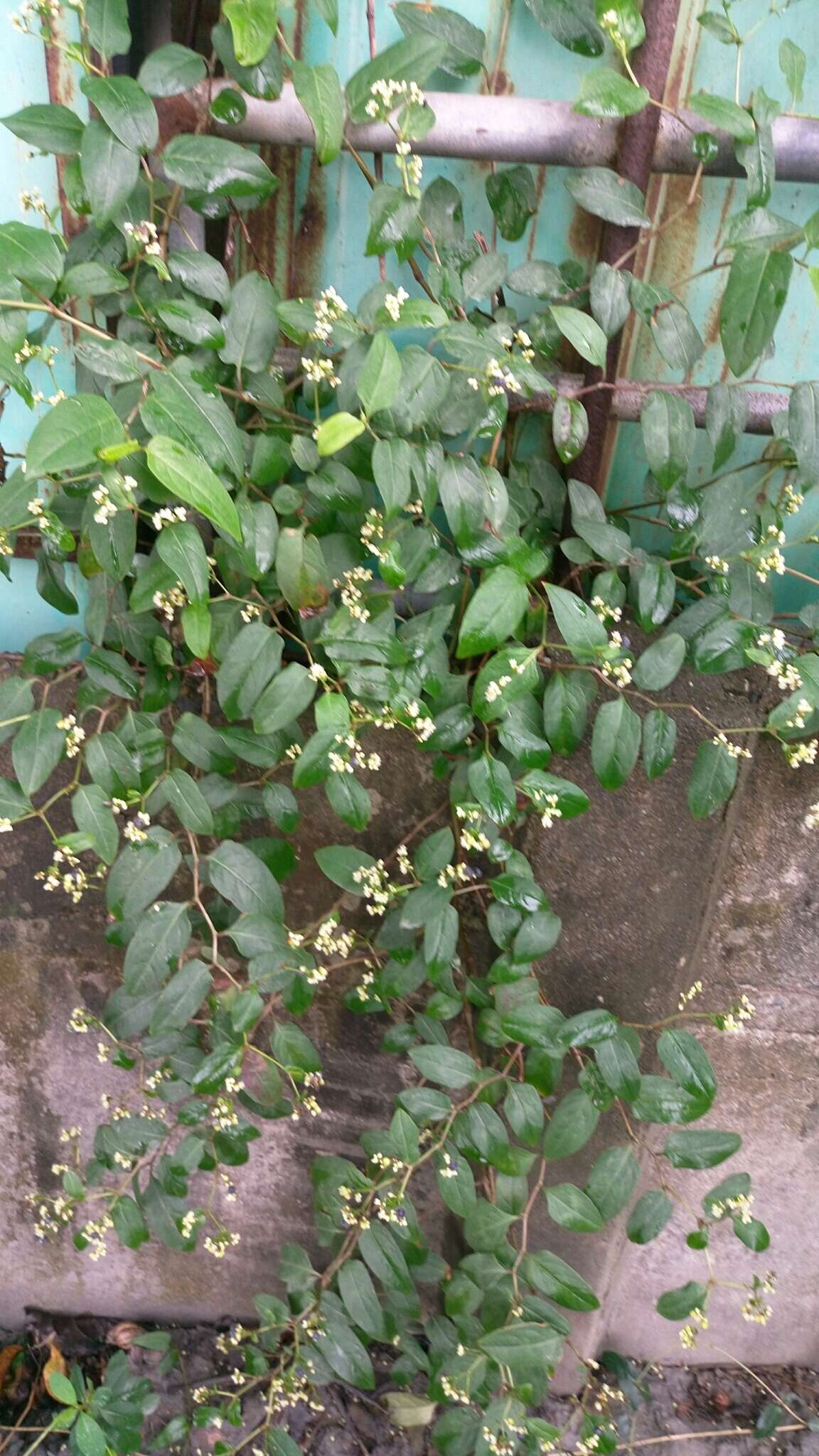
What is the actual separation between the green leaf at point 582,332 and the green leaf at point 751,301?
12cm

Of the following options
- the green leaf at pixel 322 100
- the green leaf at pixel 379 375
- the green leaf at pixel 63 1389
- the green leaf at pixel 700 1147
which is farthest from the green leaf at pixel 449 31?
the green leaf at pixel 63 1389

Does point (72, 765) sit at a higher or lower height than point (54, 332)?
lower

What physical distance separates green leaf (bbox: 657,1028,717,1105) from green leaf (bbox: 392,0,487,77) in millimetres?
1127

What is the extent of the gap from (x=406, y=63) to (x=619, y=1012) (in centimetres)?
122

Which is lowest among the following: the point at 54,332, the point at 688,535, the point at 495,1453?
the point at 495,1453

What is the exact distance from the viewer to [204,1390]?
1.45 meters

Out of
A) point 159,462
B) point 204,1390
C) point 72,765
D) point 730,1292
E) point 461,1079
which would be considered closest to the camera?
point 159,462

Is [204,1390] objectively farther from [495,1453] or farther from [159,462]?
[159,462]

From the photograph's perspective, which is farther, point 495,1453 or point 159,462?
point 495,1453

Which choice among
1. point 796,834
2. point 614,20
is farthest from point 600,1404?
point 614,20

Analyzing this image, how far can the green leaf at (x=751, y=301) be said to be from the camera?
2.77 feet

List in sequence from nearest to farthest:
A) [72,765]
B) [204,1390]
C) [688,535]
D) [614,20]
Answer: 1. [614,20]
2. [688,535]
3. [72,765]
4. [204,1390]

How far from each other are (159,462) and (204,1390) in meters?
1.50

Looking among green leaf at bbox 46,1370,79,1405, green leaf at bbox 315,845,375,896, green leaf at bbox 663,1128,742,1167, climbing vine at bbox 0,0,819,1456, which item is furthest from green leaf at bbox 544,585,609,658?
green leaf at bbox 46,1370,79,1405
